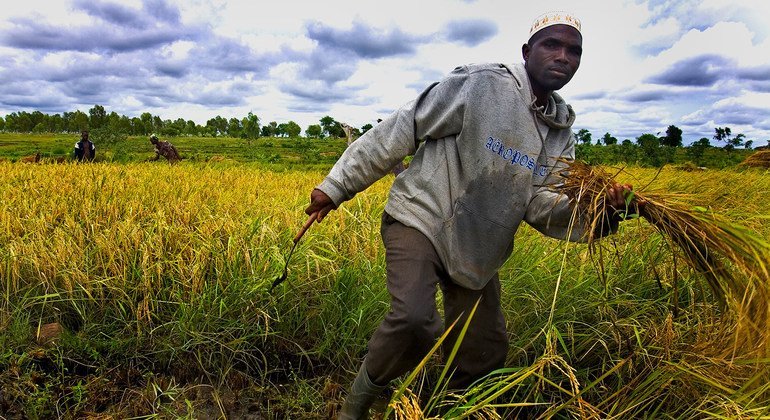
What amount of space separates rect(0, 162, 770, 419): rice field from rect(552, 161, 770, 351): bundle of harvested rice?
0.35 feet

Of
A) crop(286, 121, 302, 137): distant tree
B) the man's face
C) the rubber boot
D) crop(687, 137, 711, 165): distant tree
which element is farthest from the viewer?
crop(286, 121, 302, 137): distant tree

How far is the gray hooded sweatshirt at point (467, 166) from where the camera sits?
1854 millimetres

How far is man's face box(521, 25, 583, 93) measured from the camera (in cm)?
190

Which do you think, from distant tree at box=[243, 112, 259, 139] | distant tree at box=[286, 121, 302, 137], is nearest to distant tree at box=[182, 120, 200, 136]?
distant tree at box=[286, 121, 302, 137]

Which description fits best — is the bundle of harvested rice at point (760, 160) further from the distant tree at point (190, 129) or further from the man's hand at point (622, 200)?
the distant tree at point (190, 129)

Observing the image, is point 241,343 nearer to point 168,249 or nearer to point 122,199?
point 168,249

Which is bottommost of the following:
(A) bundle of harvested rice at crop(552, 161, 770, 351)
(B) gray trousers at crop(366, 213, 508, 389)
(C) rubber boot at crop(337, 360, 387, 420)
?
(C) rubber boot at crop(337, 360, 387, 420)

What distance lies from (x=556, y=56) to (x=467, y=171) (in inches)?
20.5

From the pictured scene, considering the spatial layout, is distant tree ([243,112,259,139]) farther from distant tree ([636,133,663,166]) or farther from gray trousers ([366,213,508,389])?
gray trousers ([366,213,508,389])

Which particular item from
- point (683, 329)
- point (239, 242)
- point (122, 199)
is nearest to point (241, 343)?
point (239, 242)

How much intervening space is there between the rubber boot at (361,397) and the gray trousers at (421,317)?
4 centimetres

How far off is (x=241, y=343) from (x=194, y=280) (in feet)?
1.29

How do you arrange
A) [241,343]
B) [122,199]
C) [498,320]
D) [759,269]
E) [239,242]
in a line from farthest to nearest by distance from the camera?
[122,199] < [239,242] < [241,343] < [498,320] < [759,269]

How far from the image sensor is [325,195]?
75.9 inches
